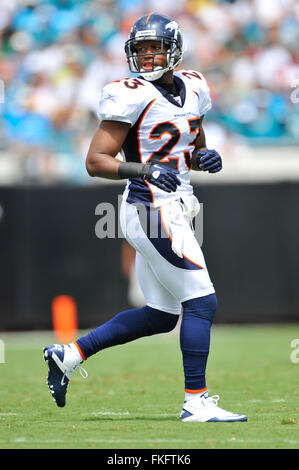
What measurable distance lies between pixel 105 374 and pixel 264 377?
1.20 metres

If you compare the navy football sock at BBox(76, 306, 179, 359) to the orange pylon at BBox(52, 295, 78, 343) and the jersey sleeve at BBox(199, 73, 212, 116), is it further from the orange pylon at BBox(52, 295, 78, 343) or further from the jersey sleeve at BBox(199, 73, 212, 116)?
the orange pylon at BBox(52, 295, 78, 343)

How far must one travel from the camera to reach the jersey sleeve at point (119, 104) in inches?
162

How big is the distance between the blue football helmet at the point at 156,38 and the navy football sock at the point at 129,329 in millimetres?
1159

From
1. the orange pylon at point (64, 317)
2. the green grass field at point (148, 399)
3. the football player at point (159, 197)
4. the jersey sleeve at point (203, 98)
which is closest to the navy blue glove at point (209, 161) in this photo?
the football player at point (159, 197)

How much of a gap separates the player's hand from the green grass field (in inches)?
42.3

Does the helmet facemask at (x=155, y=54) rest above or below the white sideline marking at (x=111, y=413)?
above

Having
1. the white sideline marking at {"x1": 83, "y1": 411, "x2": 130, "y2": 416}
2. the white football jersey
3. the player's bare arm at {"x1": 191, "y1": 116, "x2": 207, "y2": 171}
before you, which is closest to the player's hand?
the white football jersey

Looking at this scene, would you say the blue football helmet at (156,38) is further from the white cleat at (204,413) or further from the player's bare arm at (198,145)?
the white cleat at (204,413)

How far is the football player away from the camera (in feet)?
13.6

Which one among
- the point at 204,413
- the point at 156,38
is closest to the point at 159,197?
the point at 156,38

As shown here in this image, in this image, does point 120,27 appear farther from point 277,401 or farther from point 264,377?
point 277,401

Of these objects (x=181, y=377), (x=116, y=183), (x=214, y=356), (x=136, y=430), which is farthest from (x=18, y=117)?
(x=136, y=430)

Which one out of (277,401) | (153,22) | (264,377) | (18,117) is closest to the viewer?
(153,22)

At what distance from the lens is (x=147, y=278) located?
438cm
